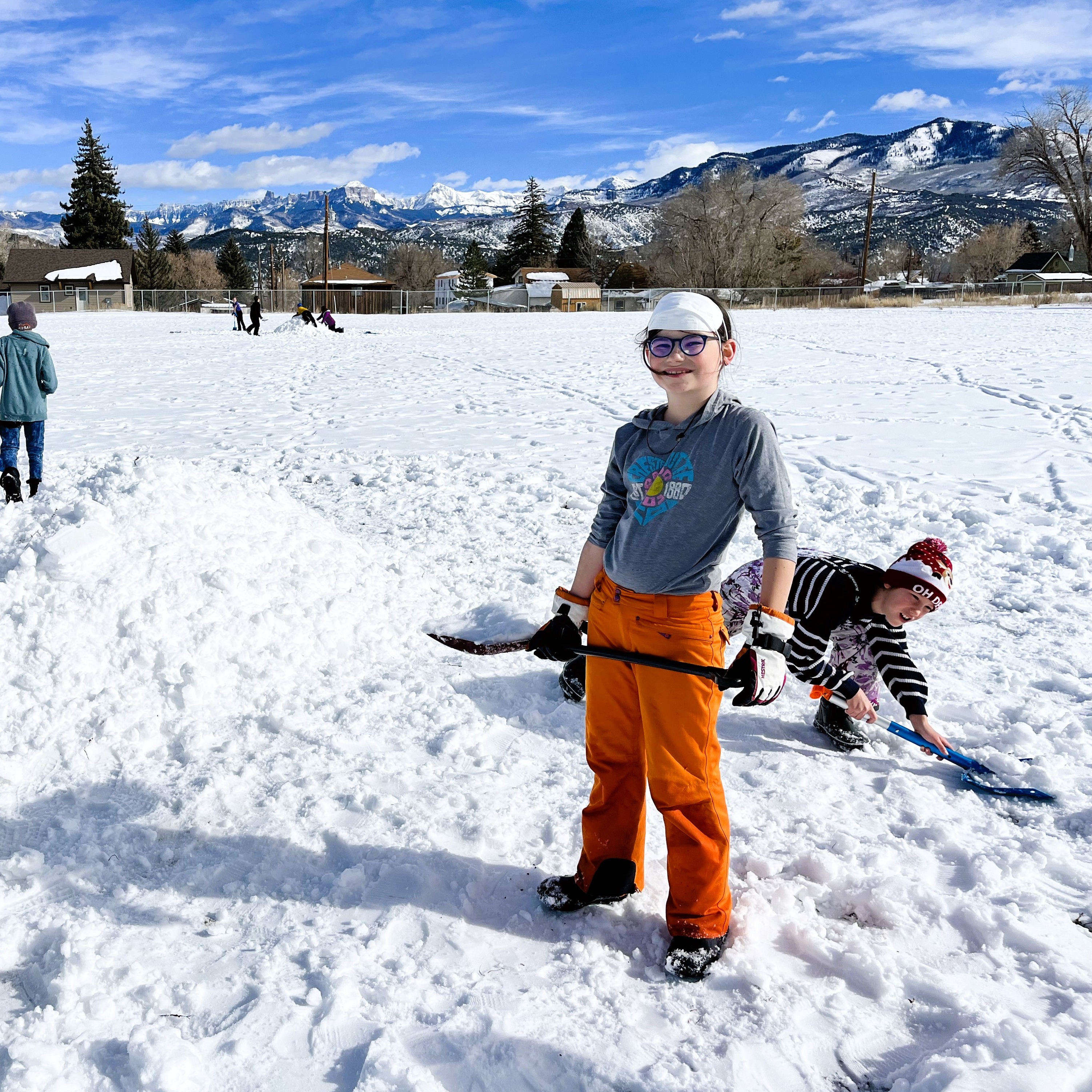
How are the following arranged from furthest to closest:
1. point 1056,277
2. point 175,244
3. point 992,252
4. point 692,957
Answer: point 992,252
point 175,244
point 1056,277
point 692,957

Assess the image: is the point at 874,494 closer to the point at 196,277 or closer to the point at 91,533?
the point at 91,533

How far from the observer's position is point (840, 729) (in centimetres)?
329

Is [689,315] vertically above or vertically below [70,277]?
below

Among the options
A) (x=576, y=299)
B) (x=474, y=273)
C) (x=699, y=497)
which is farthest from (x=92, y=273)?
(x=699, y=497)

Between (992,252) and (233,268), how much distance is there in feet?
260

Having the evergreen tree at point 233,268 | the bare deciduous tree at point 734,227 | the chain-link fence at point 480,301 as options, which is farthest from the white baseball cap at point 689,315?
the evergreen tree at point 233,268

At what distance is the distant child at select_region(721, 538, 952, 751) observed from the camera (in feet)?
10.1

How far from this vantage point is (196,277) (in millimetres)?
83750

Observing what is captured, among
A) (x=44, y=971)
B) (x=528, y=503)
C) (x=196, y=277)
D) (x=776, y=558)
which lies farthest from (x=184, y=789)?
(x=196, y=277)

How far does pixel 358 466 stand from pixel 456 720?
452 centimetres

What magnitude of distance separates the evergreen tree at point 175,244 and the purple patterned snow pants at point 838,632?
8730 centimetres

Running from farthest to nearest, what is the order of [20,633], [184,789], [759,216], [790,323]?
[759,216]
[790,323]
[20,633]
[184,789]

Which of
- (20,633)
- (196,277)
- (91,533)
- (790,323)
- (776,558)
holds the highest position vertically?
(196,277)

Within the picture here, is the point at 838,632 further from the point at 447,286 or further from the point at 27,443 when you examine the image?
the point at 447,286
